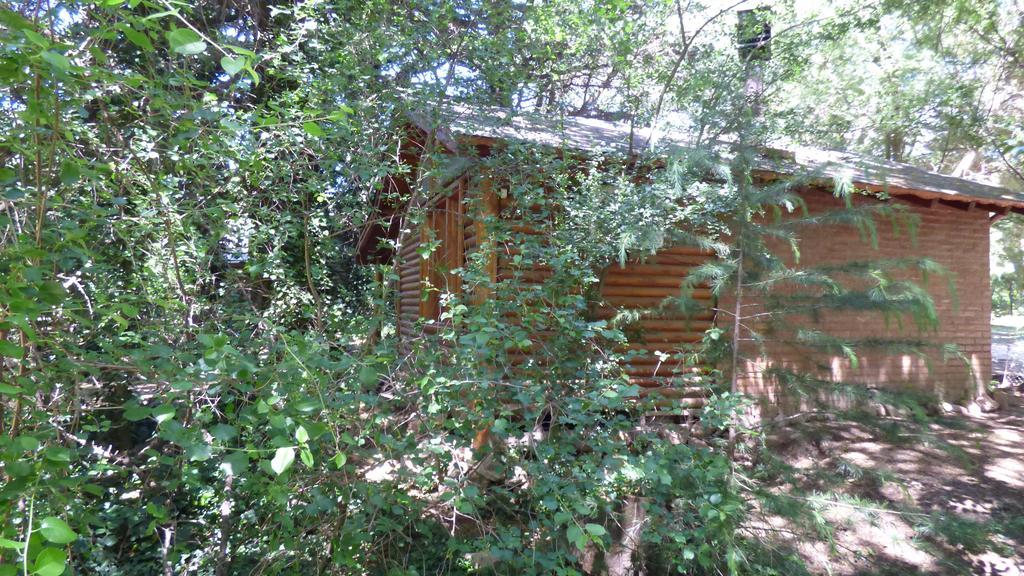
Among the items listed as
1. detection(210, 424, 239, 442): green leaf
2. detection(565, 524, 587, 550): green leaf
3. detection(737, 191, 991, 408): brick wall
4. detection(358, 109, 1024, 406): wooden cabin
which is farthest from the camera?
detection(737, 191, 991, 408): brick wall

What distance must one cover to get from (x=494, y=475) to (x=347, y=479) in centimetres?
104

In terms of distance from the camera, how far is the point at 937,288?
8.45m

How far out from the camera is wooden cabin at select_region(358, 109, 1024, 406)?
492cm

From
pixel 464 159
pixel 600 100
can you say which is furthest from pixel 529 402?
pixel 600 100

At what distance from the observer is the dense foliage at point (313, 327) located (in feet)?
6.78

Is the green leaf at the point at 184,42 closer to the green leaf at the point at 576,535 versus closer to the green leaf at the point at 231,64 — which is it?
the green leaf at the point at 231,64

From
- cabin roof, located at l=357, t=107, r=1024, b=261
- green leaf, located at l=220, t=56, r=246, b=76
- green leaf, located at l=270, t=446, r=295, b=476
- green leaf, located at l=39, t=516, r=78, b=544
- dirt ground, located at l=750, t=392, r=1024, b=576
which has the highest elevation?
cabin roof, located at l=357, t=107, r=1024, b=261

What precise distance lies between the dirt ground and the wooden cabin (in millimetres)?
659

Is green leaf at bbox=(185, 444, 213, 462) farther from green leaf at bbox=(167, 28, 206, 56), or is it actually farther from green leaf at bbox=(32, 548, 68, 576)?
green leaf at bbox=(167, 28, 206, 56)

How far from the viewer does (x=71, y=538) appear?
1.26m

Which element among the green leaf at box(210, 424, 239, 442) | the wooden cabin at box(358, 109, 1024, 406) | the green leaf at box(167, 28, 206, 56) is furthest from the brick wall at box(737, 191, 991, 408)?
the green leaf at box(167, 28, 206, 56)

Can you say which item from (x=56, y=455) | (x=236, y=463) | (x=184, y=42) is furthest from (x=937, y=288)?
(x=56, y=455)

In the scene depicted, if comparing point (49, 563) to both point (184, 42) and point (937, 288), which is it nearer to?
point (184, 42)

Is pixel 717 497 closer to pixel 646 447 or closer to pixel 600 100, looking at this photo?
pixel 646 447
